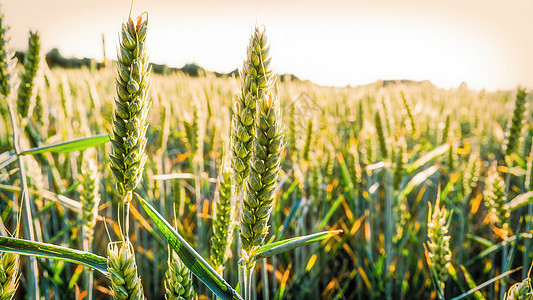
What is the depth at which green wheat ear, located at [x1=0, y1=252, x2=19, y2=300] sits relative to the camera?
69 centimetres

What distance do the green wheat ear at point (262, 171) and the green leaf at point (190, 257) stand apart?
10 cm

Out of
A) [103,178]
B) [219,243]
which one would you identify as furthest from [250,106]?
[103,178]

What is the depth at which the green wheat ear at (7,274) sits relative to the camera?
690mm

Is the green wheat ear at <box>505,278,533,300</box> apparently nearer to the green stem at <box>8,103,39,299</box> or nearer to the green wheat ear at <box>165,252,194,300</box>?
the green wheat ear at <box>165,252,194,300</box>

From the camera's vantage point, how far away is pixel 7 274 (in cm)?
71

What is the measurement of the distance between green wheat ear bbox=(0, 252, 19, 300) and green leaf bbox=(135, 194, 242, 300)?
1.05 ft

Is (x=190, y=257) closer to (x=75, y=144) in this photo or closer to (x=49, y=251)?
(x=49, y=251)

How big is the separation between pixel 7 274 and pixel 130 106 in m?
0.46

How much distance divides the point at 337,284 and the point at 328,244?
0.88ft

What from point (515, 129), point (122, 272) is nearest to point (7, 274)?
point (122, 272)

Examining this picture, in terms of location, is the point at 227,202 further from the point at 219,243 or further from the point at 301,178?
the point at 301,178

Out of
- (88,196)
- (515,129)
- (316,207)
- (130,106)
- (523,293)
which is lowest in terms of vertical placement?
(316,207)

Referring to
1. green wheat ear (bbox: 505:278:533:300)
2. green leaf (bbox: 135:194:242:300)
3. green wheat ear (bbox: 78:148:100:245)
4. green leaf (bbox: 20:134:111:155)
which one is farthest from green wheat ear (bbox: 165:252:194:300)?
green wheat ear (bbox: 505:278:533:300)

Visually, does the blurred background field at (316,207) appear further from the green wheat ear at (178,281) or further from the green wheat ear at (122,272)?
the green wheat ear at (122,272)
